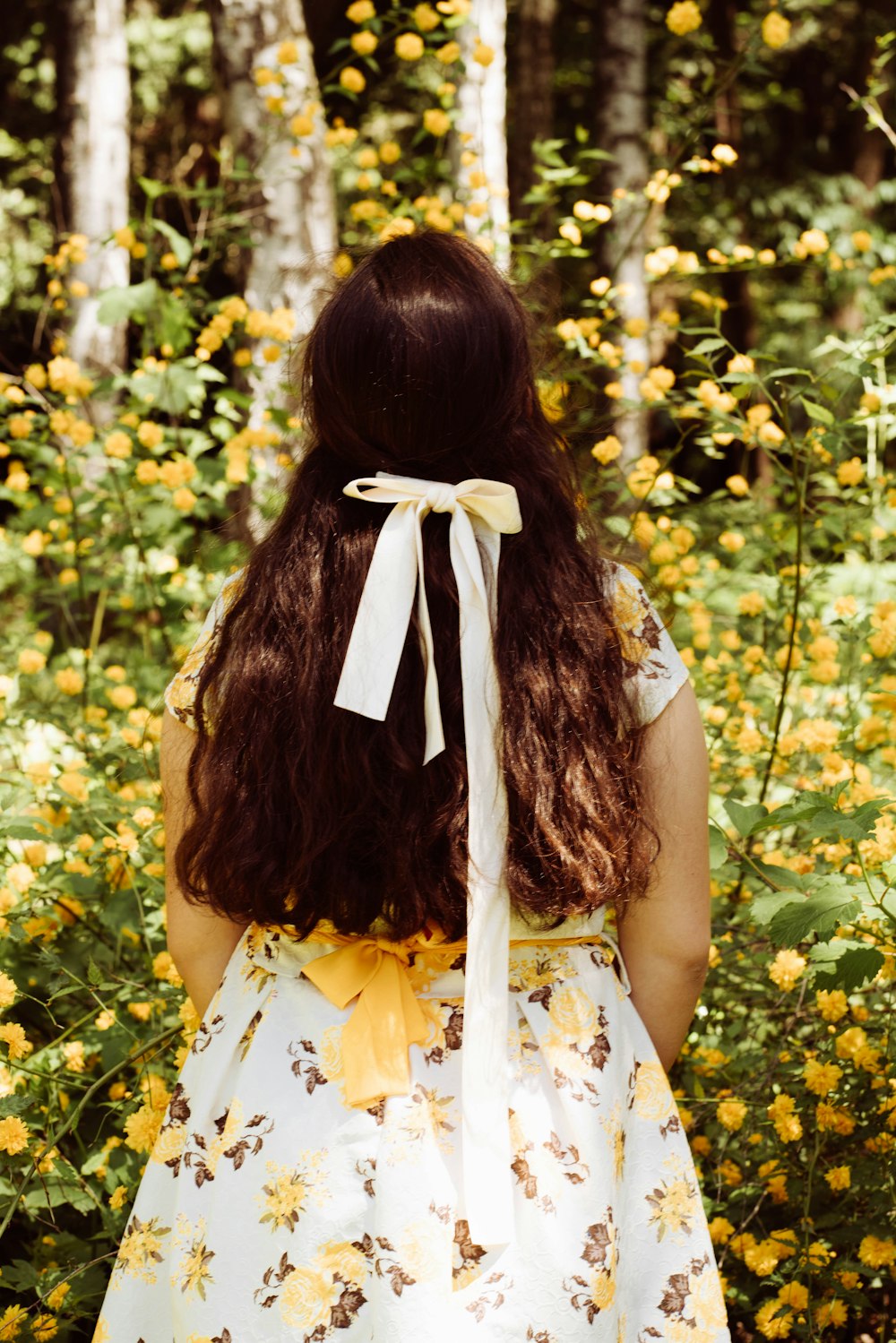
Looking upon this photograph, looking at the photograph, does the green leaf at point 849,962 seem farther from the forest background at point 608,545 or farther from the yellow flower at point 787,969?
the yellow flower at point 787,969

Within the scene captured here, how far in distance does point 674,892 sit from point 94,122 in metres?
5.76

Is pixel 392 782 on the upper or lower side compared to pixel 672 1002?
upper

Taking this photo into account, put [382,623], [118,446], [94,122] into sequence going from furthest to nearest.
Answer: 1. [94,122]
2. [118,446]
3. [382,623]

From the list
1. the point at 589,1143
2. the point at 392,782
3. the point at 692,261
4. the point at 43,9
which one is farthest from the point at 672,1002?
the point at 43,9

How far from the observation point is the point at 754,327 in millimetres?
9164

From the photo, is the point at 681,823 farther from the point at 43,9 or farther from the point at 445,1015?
the point at 43,9

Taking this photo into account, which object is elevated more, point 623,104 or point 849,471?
point 623,104

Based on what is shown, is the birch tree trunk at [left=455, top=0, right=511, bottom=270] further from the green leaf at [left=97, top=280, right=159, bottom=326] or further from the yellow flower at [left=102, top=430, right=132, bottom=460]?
the yellow flower at [left=102, top=430, right=132, bottom=460]

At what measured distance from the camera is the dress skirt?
1.16 meters

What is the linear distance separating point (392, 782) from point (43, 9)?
33.0ft

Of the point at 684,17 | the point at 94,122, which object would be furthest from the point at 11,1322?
the point at 94,122

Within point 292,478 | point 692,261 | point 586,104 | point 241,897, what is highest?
point 586,104

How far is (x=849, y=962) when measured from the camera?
54.9 inches

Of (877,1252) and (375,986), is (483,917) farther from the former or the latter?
(877,1252)
